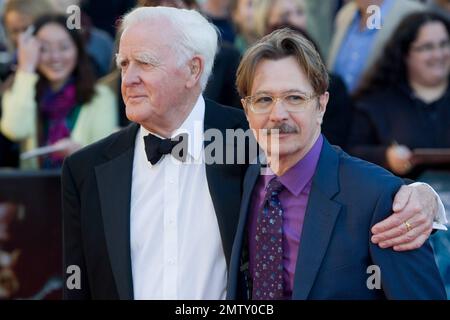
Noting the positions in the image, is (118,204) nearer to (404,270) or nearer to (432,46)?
(404,270)

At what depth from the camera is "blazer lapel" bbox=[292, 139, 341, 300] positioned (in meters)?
3.51

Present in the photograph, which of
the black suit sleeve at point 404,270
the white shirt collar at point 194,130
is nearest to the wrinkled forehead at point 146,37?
the white shirt collar at point 194,130

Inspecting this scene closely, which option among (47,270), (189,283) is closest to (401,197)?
(189,283)

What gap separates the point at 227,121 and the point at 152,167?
35 centimetres

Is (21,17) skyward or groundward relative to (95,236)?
skyward

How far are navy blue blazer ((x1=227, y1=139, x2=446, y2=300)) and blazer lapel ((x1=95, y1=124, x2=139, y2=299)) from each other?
70 centimetres

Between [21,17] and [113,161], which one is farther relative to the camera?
[21,17]

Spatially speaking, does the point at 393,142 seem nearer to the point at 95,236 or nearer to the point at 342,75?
the point at 342,75

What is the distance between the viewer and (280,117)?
3.58 metres

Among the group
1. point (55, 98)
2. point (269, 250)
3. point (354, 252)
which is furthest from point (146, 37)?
point (55, 98)

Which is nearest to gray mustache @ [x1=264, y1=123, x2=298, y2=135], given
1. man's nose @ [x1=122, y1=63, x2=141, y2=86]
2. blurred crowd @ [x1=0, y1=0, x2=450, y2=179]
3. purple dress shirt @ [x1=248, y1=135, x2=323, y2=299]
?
purple dress shirt @ [x1=248, y1=135, x2=323, y2=299]

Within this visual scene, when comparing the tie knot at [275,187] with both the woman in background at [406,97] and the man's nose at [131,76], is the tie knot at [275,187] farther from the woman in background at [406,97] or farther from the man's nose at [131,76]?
the woman in background at [406,97]

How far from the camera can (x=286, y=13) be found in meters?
6.64

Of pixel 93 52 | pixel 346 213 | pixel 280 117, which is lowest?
pixel 346 213
